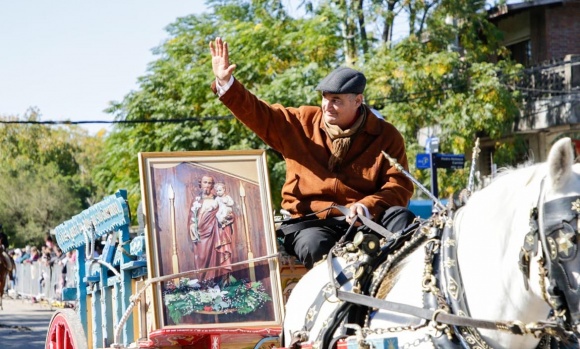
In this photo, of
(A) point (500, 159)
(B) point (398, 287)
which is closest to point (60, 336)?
(B) point (398, 287)

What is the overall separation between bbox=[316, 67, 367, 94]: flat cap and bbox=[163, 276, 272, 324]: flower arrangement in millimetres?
1281

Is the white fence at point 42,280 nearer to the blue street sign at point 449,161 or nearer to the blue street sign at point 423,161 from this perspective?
the blue street sign at point 423,161

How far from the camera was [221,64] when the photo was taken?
215 inches

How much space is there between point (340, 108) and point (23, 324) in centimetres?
1494

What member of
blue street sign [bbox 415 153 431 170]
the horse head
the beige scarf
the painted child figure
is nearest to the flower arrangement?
the painted child figure

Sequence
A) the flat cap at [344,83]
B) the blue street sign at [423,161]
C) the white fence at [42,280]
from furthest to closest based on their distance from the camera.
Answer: the white fence at [42,280]
the blue street sign at [423,161]
the flat cap at [344,83]

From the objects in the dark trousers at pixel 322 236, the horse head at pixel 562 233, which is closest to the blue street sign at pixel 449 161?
the dark trousers at pixel 322 236

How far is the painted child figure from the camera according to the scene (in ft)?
18.9

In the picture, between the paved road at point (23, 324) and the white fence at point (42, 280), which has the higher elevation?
the white fence at point (42, 280)

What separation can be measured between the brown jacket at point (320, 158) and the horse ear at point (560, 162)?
2.01m

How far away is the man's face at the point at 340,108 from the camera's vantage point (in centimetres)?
530

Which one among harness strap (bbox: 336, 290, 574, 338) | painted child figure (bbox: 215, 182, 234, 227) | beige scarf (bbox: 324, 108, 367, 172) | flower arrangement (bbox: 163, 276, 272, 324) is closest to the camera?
harness strap (bbox: 336, 290, 574, 338)

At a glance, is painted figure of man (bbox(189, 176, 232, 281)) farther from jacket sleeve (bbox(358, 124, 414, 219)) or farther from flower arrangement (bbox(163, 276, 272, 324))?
jacket sleeve (bbox(358, 124, 414, 219))

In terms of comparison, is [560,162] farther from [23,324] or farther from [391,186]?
[23,324]
